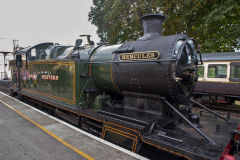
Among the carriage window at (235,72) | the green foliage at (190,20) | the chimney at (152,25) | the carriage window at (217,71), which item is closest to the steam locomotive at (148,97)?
Answer: the chimney at (152,25)

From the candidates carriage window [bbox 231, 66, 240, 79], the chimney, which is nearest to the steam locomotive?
the chimney

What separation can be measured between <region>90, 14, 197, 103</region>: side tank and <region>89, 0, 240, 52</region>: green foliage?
8.51 meters

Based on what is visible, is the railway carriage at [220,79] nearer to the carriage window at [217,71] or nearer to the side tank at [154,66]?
the carriage window at [217,71]

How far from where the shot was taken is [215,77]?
1020 cm

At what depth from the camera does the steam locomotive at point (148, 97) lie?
347 centimetres

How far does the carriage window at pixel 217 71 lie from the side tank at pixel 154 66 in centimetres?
665

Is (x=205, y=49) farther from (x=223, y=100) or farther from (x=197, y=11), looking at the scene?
(x=223, y=100)

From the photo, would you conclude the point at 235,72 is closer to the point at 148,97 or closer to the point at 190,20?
the point at 190,20

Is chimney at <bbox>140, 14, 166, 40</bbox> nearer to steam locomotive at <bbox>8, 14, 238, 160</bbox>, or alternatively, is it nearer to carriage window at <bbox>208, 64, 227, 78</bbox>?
steam locomotive at <bbox>8, 14, 238, 160</bbox>

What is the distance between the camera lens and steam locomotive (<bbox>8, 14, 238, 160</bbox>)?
347 cm

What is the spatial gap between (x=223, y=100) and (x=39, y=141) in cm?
958

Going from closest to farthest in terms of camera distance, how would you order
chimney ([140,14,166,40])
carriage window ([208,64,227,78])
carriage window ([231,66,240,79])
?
chimney ([140,14,166,40]) < carriage window ([231,66,240,79]) < carriage window ([208,64,227,78])

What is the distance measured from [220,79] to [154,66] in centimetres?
791

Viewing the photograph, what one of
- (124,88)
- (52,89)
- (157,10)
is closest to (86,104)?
(124,88)
